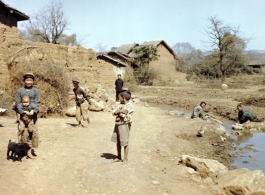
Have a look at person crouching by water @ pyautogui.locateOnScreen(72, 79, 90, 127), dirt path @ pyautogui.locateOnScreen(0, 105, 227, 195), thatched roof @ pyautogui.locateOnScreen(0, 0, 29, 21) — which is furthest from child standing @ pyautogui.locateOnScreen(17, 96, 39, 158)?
thatched roof @ pyautogui.locateOnScreen(0, 0, 29, 21)

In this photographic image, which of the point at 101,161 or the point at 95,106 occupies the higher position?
the point at 95,106

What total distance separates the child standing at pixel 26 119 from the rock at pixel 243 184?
3.72m

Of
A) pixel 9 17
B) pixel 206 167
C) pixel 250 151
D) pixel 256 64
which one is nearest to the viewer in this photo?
pixel 206 167

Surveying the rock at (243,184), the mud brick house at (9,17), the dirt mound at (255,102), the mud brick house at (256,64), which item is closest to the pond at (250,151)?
the rock at (243,184)

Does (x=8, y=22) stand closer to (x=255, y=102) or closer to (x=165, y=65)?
(x=255, y=102)

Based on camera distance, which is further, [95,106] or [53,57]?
[95,106]

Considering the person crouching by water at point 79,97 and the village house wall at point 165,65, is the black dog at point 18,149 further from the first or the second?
the village house wall at point 165,65

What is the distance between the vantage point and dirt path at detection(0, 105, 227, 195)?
462 centimetres

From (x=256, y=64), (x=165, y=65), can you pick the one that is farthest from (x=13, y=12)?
(x=256, y=64)

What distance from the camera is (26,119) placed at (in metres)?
5.55

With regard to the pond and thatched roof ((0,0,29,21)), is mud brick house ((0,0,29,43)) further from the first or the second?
the pond

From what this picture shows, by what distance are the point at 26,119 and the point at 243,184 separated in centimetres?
412

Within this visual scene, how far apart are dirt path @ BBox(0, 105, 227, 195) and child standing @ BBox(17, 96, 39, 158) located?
50 cm

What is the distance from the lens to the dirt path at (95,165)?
4.62 meters
